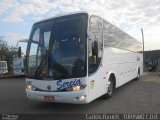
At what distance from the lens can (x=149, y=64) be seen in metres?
35.0

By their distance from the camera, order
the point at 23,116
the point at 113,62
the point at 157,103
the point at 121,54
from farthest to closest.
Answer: the point at 121,54
the point at 113,62
the point at 157,103
the point at 23,116

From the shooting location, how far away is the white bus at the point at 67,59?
850 cm

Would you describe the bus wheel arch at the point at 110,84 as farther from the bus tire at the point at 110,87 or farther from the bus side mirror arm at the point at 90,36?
the bus side mirror arm at the point at 90,36

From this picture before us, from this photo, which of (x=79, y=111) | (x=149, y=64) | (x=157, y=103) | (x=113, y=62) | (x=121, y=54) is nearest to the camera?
(x=79, y=111)

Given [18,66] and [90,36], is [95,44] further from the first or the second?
[18,66]

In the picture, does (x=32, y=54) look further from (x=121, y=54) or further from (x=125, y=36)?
(x=125, y=36)

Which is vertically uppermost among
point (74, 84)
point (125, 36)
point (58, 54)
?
point (125, 36)

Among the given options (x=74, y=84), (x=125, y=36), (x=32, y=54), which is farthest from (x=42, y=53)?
(x=125, y=36)

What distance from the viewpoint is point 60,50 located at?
8766 millimetres

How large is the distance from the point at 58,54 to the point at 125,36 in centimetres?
693

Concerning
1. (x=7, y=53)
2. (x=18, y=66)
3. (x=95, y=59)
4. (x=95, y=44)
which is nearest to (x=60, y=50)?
(x=95, y=44)

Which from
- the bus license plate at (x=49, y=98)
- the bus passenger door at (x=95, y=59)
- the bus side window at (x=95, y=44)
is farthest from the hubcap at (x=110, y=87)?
the bus license plate at (x=49, y=98)

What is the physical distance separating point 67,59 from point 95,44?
115 centimetres

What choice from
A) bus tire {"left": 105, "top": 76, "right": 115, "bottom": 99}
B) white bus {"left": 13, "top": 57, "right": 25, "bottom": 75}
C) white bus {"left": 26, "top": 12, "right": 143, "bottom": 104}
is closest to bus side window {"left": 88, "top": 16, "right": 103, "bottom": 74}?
white bus {"left": 26, "top": 12, "right": 143, "bottom": 104}
